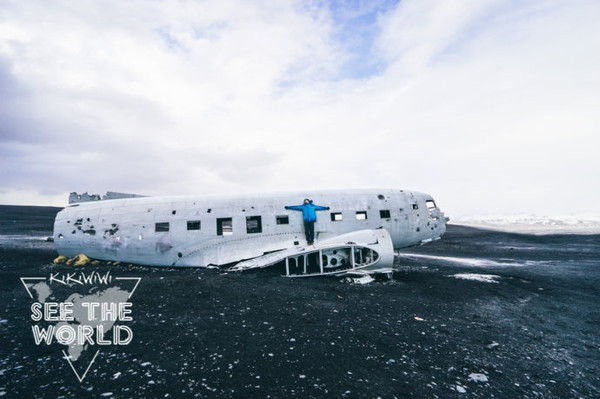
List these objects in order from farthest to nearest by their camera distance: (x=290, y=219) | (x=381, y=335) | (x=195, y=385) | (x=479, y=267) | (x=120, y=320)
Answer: (x=479, y=267)
(x=290, y=219)
(x=120, y=320)
(x=381, y=335)
(x=195, y=385)

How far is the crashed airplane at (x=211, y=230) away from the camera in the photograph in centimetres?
1266

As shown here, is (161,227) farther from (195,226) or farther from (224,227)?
(224,227)

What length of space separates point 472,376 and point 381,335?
203 centimetres

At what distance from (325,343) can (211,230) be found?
869 cm

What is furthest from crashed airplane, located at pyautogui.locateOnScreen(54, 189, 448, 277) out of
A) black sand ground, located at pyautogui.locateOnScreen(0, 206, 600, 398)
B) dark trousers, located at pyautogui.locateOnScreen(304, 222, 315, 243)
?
black sand ground, located at pyautogui.locateOnScreen(0, 206, 600, 398)

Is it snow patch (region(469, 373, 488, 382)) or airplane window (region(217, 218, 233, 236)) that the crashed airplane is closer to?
airplane window (region(217, 218, 233, 236))

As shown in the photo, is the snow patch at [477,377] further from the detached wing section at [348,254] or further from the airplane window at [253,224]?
the airplane window at [253,224]

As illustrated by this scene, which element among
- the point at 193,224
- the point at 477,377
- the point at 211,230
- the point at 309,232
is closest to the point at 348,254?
the point at 309,232

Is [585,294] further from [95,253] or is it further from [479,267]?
[95,253]

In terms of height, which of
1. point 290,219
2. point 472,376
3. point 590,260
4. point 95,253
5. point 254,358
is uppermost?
point 290,219

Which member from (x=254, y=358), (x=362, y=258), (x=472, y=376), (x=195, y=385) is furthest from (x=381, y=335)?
(x=362, y=258)

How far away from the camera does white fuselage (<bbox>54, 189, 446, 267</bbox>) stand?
1270 centimetres

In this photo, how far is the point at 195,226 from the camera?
12.8 meters

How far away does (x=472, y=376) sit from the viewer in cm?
500
